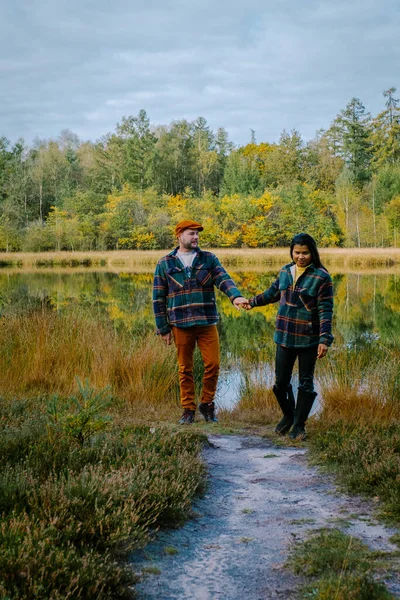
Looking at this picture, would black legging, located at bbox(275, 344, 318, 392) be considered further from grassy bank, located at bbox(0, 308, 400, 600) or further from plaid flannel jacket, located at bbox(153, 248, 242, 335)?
plaid flannel jacket, located at bbox(153, 248, 242, 335)

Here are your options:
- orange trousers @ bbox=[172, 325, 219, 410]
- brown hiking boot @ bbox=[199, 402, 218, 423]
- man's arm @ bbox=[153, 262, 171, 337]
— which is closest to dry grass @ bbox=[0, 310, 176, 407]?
brown hiking boot @ bbox=[199, 402, 218, 423]

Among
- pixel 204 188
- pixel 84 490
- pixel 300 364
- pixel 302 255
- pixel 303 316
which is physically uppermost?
pixel 204 188

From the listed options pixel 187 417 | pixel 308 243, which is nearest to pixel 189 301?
pixel 187 417

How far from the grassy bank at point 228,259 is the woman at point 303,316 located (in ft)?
101

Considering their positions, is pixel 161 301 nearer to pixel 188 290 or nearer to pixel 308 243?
pixel 188 290

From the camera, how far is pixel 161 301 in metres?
6.07

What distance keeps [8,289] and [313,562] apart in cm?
2353

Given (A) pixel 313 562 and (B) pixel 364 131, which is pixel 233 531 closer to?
(A) pixel 313 562

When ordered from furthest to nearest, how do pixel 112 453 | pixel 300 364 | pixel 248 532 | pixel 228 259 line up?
1. pixel 228 259
2. pixel 300 364
3. pixel 112 453
4. pixel 248 532

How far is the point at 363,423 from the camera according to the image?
17.7 feet

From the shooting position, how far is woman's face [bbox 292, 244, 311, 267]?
5227mm

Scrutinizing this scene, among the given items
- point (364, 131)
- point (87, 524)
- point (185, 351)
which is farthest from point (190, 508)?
point (364, 131)

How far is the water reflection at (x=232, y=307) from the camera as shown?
36.3 ft

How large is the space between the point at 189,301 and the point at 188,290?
0.10 meters
